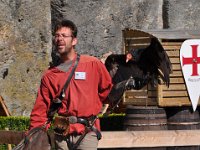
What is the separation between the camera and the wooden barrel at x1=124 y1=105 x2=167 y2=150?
7.66m

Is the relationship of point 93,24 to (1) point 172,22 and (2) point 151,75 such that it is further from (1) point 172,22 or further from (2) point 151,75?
(2) point 151,75

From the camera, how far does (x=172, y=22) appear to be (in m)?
18.0

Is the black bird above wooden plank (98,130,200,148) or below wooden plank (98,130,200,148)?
above

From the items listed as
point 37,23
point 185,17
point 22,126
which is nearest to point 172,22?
point 185,17

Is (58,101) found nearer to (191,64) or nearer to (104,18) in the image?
(191,64)

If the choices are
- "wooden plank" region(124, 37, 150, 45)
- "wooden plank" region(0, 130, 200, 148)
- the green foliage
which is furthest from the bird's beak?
the green foliage

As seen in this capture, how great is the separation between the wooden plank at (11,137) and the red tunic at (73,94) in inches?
72.3

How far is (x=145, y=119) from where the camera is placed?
7672mm

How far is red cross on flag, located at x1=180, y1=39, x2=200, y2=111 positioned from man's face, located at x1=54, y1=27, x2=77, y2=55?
3.64 meters

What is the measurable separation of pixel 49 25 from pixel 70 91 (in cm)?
1338

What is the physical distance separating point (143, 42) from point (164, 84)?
2.90 feet

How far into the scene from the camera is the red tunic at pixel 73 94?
15.0ft

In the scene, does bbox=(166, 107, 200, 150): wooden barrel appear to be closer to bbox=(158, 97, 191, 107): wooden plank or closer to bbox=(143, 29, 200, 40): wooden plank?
bbox=(158, 97, 191, 107): wooden plank

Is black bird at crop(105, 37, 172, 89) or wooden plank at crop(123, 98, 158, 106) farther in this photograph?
wooden plank at crop(123, 98, 158, 106)
